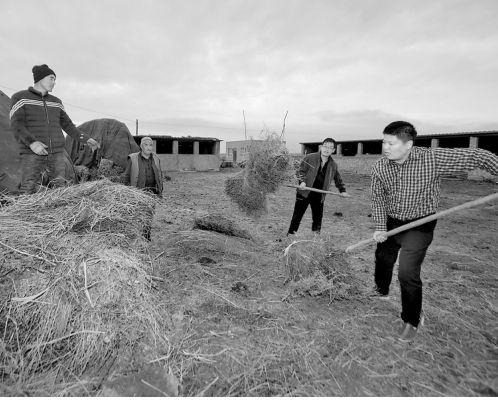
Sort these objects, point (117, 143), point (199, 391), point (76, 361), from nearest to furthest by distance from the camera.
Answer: point (199, 391) < point (76, 361) < point (117, 143)

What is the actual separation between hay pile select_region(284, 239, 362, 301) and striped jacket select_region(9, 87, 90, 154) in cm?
365

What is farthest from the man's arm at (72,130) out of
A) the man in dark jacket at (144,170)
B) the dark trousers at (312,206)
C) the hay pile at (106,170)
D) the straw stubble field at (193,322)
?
the hay pile at (106,170)

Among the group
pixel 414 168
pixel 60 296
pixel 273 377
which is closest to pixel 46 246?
pixel 60 296

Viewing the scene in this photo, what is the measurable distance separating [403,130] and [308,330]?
2069mm

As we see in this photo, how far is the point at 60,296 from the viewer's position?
2.60m

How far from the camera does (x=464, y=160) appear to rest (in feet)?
9.26

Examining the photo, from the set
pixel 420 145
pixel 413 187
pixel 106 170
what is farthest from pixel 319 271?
pixel 420 145

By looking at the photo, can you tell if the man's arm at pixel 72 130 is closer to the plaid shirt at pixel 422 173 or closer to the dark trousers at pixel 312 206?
the dark trousers at pixel 312 206

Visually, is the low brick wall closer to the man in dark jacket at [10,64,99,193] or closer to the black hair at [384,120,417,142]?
the black hair at [384,120,417,142]

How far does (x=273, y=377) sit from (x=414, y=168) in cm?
219

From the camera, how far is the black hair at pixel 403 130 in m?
2.94

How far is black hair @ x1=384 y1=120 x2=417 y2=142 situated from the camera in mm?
2941
